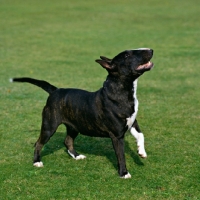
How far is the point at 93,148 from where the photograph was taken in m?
8.73

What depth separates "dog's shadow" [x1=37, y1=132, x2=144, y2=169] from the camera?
325 inches

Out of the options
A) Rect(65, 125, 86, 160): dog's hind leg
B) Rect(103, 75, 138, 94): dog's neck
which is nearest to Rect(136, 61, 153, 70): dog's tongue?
Rect(103, 75, 138, 94): dog's neck

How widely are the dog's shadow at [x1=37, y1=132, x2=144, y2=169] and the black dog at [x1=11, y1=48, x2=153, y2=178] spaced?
2.36 ft

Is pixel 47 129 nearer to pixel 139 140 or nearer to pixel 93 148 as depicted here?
pixel 93 148

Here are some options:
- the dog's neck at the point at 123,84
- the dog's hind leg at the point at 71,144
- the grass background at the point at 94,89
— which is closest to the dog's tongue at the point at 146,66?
the dog's neck at the point at 123,84

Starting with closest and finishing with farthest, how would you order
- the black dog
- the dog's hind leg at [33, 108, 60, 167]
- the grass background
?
the grass background, the black dog, the dog's hind leg at [33, 108, 60, 167]

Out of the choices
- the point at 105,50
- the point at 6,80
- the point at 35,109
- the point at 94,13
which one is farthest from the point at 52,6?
the point at 35,109

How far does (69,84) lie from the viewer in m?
14.5

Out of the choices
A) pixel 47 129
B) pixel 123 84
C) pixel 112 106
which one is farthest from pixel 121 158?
pixel 47 129

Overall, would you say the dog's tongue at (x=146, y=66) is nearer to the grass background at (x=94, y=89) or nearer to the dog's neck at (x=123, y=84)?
the dog's neck at (x=123, y=84)

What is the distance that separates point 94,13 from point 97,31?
7301 millimetres

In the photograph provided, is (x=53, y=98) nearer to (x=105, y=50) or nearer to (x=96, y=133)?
(x=96, y=133)

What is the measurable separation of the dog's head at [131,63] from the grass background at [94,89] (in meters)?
1.46

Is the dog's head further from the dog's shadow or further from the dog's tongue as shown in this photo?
the dog's shadow
